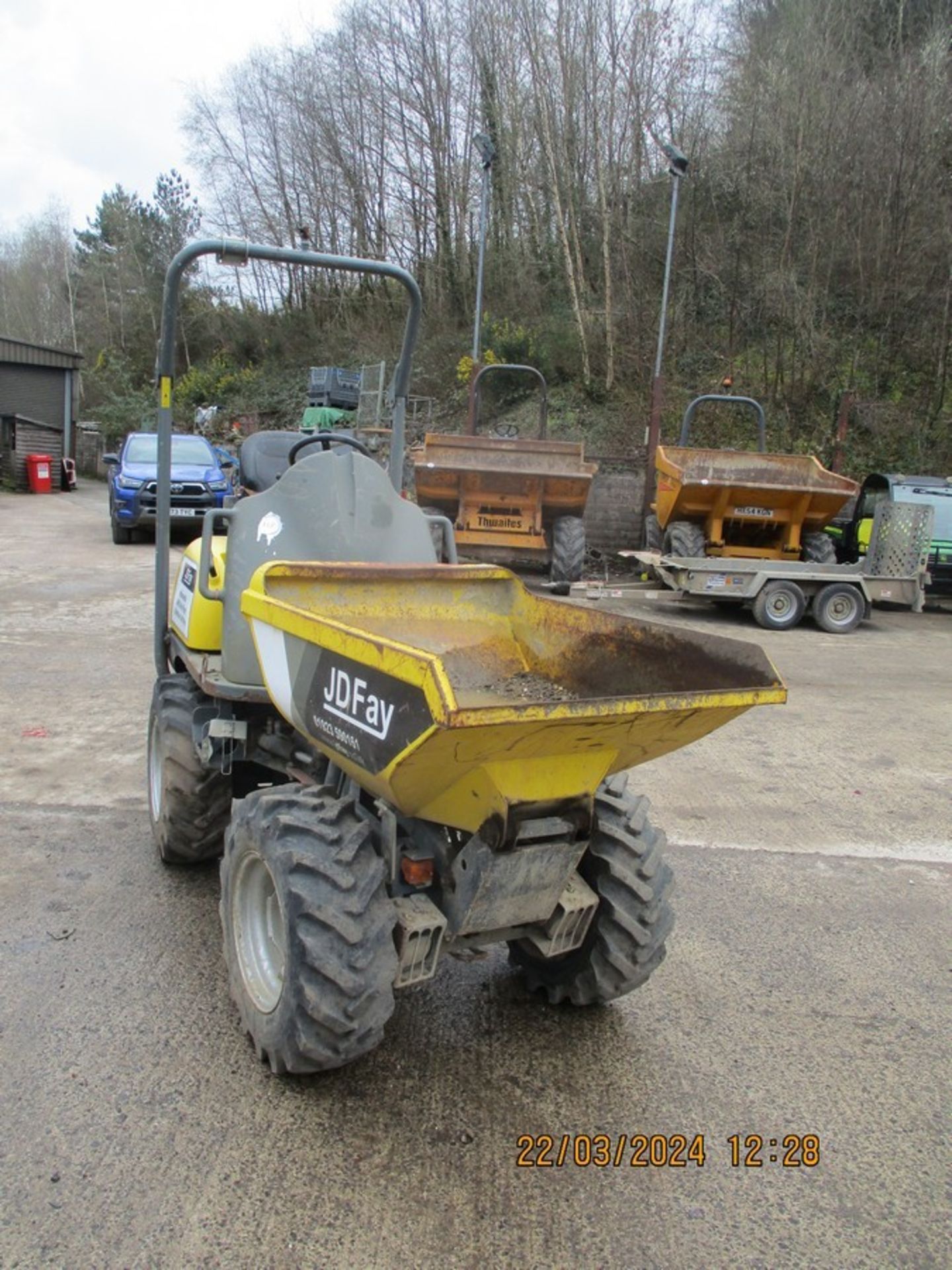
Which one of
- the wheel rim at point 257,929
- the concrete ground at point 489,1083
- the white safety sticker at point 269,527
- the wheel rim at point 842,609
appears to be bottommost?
the concrete ground at point 489,1083

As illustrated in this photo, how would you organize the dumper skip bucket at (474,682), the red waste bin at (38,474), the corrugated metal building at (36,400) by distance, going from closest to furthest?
the dumper skip bucket at (474,682), the red waste bin at (38,474), the corrugated metal building at (36,400)

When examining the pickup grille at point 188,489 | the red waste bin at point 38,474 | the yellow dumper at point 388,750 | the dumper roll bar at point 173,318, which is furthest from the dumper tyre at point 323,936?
the red waste bin at point 38,474

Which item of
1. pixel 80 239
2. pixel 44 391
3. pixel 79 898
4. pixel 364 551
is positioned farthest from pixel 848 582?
pixel 80 239

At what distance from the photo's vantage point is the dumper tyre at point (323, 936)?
7.54 feet

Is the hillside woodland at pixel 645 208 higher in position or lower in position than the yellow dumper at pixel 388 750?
higher

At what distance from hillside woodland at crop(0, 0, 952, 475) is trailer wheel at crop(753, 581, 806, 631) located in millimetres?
6317

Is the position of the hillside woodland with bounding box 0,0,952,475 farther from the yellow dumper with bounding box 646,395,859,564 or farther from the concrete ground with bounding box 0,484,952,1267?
the concrete ground with bounding box 0,484,952,1267

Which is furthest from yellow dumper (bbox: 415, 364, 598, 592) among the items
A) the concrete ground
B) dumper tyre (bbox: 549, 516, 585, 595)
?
the concrete ground

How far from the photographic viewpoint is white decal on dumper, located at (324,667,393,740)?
6.98 ft

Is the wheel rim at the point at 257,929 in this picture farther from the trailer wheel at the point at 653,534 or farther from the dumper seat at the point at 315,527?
the trailer wheel at the point at 653,534

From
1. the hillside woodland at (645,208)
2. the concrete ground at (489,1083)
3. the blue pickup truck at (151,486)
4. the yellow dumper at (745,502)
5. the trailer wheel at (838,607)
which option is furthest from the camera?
the hillside woodland at (645,208)

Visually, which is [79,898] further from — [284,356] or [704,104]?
[284,356]

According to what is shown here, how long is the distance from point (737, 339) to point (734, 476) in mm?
8466

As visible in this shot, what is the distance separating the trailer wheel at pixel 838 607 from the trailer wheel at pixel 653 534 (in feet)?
8.89
